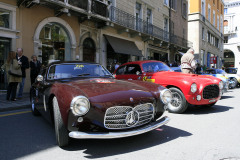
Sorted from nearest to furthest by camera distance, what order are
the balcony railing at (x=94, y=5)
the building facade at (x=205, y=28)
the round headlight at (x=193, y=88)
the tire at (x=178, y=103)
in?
the round headlight at (x=193, y=88)
the tire at (x=178, y=103)
the balcony railing at (x=94, y=5)
the building facade at (x=205, y=28)

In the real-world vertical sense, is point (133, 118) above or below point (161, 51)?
below

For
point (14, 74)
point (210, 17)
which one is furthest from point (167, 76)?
point (210, 17)

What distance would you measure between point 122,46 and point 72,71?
1164 cm

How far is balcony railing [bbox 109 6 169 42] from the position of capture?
15000mm

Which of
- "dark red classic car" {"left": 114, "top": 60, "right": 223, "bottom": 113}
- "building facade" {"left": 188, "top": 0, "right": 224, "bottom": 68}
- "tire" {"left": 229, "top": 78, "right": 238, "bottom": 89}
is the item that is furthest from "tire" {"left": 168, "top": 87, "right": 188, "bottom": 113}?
Answer: "building facade" {"left": 188, "top": 0, "right": 224, "bottom": 68}

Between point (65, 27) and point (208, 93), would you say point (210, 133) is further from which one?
point (65, 27)

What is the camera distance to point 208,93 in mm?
5352

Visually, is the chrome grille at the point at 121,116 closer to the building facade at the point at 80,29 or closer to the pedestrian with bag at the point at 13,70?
the pedestrian with bag at the point at 13,70

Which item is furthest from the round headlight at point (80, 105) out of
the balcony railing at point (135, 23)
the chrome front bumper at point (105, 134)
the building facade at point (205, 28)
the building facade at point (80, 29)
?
the building facade at point (205, 28)

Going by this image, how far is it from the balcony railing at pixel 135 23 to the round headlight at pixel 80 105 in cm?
1260

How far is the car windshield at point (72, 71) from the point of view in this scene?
399 centimetres

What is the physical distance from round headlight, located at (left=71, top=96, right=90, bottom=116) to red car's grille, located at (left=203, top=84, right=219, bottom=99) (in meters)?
3.63

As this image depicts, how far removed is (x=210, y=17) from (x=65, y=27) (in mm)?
31842

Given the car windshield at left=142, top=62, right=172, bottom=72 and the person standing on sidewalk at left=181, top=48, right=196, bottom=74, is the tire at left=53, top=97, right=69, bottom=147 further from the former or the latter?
the person standing on sidewalk at left=181, top=48, right=196, bottom=74
